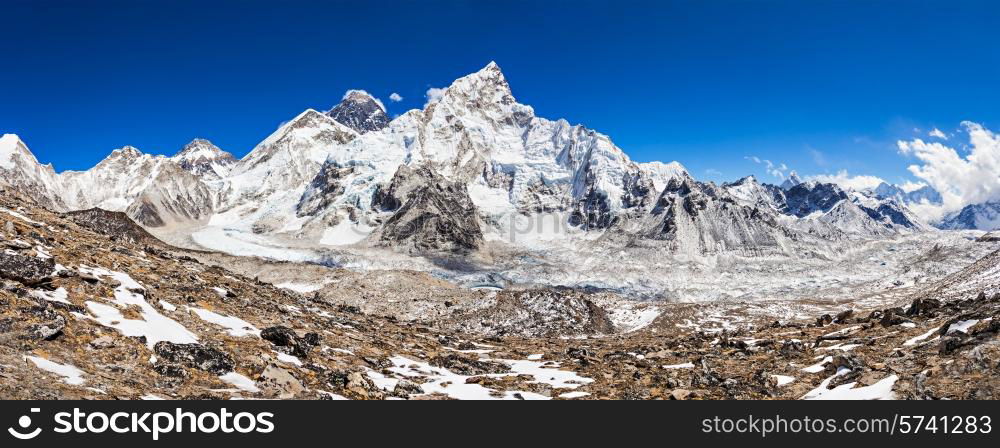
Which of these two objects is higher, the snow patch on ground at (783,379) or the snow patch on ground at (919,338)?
the snow patch on ground at (919,338)

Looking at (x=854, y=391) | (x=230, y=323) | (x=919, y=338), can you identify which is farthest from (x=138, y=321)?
(x=919, y=338)

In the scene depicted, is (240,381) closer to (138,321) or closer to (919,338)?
(138,321)

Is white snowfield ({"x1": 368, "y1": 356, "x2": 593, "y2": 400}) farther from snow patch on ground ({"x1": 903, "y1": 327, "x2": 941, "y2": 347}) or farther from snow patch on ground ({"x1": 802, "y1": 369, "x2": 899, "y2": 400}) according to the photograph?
snow patch on ground ({"x1": 903, "y1": 327, "x2": 941, "y2": 347})

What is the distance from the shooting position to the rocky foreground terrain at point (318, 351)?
15.0m

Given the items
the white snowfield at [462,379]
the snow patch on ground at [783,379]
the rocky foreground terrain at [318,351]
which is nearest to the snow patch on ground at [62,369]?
the rocky foreground terrain at [318,351]

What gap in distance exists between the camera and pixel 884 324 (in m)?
28.3

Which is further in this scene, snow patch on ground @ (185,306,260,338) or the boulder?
snow patch on ground @ (185,306,260,338)

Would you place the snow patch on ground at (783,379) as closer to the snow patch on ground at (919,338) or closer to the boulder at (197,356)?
the snow patch on ground at (919,338)

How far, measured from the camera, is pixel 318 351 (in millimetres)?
22672

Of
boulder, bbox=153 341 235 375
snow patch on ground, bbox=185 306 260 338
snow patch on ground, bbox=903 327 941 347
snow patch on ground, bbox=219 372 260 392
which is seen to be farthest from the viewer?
snow patch on ground, bbox=903 327 941 347

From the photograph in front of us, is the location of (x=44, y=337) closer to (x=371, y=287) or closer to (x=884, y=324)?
(x=884, y=324)

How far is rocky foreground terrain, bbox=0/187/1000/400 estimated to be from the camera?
1498cm

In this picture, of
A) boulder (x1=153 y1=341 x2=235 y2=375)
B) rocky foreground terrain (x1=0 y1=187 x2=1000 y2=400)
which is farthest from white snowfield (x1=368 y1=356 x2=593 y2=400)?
boulder (x1=153 y1=341 x2=235 y2=375)

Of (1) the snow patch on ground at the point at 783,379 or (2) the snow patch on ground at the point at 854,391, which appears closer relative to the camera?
(2) the snow patch on ground at the point at 854,391
